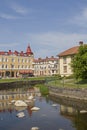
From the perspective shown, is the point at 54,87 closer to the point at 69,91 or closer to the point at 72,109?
the point at 69,91

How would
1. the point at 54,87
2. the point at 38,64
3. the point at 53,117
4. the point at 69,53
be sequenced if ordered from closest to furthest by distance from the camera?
the point at 53,117
the point at 54,87
the point at 69,53
the point at 38,64

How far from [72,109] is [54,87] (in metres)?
16.2

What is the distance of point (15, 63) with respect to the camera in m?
118

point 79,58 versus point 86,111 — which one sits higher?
point 79,58

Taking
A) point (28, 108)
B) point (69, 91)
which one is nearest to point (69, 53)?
point (69, 91)

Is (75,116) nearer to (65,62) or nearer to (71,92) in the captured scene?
(71,92)

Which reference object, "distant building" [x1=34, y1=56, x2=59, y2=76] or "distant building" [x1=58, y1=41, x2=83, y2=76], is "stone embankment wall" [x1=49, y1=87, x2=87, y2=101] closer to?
"distant building" [x1=58, y1=41, x2=83, y2=76]

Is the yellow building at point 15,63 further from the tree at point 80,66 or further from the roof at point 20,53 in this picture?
the tree at point 80,66

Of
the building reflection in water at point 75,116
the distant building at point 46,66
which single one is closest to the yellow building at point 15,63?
the distant building at point 46,66

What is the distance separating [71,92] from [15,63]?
3050 inches

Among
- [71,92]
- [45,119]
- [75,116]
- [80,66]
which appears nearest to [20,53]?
[80,66]

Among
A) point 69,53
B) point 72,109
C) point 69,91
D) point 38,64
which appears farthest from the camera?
point 38,64

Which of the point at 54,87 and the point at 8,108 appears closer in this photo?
the point at 8,108

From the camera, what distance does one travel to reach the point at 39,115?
3027 centimetres
